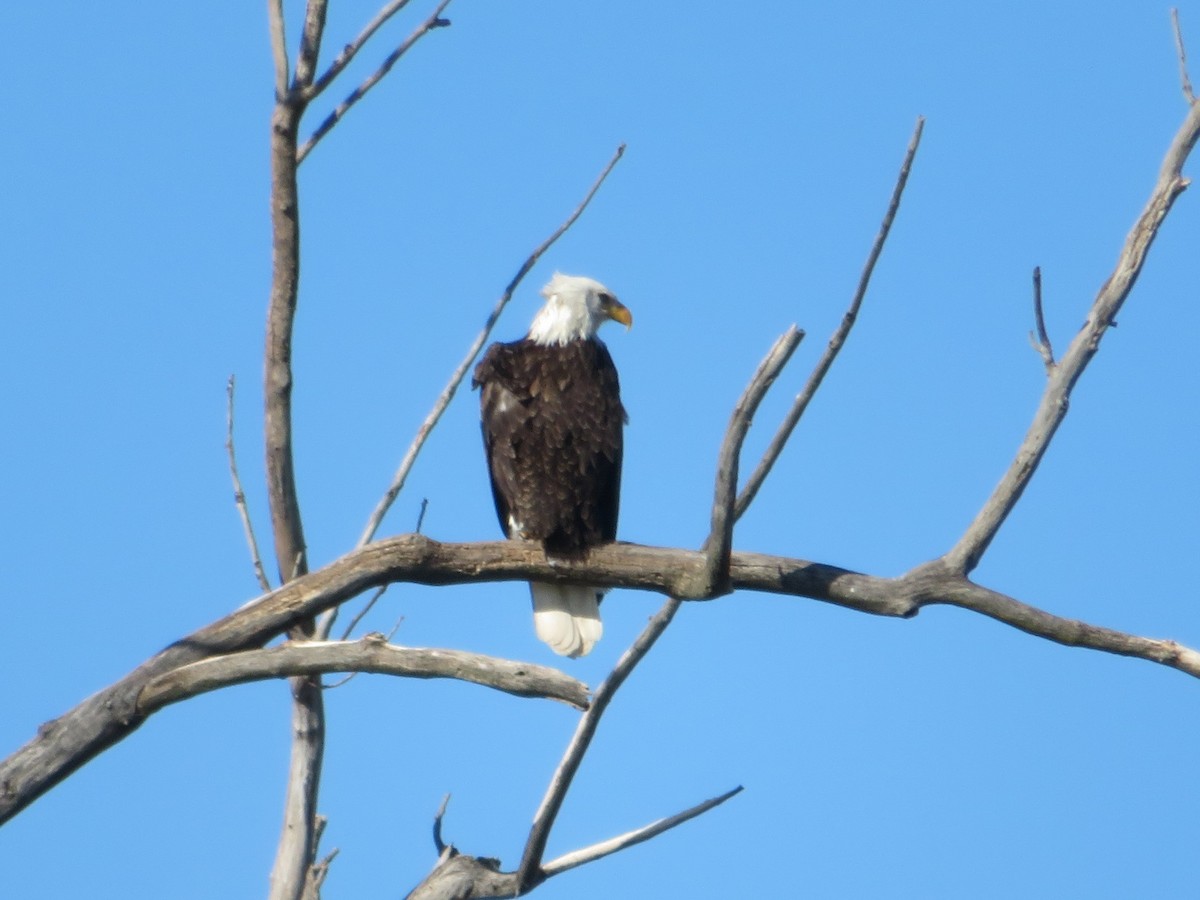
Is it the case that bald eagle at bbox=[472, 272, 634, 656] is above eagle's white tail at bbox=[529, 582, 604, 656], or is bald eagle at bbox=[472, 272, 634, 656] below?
above

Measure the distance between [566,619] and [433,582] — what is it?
164cm

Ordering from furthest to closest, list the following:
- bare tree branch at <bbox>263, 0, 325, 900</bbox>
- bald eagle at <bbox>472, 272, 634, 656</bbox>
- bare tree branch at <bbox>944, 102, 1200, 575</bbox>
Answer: bald eagle at <bbox>472, 272, 634, 656</bbox>, bare tree branch at <bbox>263, 0, 325, 900</bbox>, bare tree branch at <bbox>944, 102, 1200, 575</bbox>

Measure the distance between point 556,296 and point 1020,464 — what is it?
2.52 meters

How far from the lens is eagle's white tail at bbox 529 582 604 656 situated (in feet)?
17.7

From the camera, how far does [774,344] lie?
321cm

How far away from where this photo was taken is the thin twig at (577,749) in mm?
3686

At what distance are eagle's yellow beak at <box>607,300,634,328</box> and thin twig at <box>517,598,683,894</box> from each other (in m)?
2.21

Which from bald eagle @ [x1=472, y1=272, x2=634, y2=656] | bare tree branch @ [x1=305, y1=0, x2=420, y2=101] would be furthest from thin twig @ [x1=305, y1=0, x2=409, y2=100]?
bald eagle @ [x1=472, y1=272, x2=634, y2=656]

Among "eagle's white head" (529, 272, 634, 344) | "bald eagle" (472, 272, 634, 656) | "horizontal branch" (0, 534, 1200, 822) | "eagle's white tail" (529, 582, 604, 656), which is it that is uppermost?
"eagle's white head" (529, 272, 634, 344)

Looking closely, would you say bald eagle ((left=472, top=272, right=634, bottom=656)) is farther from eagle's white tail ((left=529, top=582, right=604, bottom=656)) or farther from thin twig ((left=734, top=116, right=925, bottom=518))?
thin twig ((left=734, top=116, right=925, bottom=518))

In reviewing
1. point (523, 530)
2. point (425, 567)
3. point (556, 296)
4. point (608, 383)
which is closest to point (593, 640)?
point (523, 530)

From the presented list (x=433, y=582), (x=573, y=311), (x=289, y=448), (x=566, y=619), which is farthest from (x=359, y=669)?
(x=573, y=311)

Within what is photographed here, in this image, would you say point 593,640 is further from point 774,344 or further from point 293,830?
point 774,344

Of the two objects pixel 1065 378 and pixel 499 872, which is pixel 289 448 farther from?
pixel 1065 378
